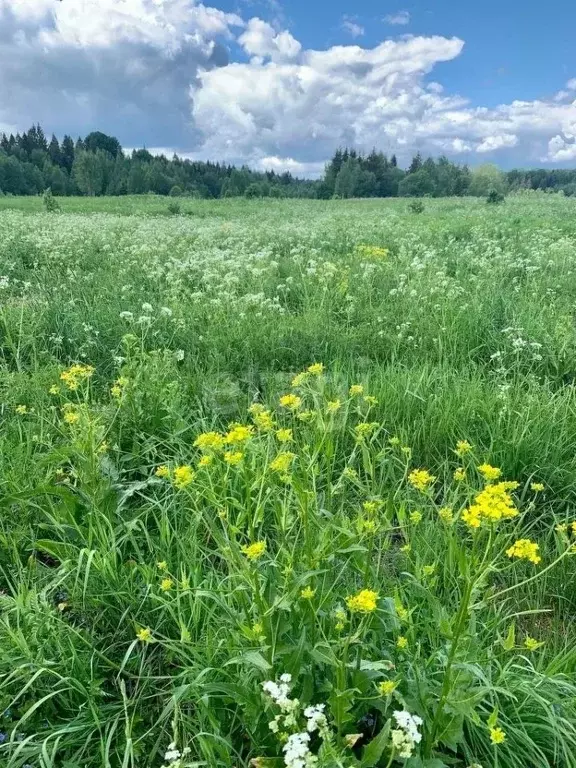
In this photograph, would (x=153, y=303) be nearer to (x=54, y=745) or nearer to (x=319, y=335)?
(x=319, y=335)

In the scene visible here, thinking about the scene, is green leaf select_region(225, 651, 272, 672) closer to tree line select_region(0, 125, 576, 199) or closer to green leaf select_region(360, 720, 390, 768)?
green leaf select_region(360, 720, 390, 768)

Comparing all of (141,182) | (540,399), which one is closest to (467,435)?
(540,399)

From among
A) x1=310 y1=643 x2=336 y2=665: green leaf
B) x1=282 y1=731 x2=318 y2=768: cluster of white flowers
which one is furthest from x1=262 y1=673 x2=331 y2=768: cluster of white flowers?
x1=310 y1=643 x2=336 y2=665: green leaf

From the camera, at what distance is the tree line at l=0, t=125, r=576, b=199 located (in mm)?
73125

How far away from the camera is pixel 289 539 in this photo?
226 centimetres

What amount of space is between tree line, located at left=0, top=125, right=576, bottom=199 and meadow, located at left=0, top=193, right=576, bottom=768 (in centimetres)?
5984

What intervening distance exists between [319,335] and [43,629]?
3.42 meters

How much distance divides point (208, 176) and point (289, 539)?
101 meters

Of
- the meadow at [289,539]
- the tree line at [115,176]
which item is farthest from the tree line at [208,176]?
the meadow at [289,539]

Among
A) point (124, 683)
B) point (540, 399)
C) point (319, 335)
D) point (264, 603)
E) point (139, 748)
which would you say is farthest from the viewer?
point (319, 335)

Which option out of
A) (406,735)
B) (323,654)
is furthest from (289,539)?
(406,735)

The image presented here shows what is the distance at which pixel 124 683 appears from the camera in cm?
194

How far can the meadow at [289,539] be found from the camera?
1.57 metres

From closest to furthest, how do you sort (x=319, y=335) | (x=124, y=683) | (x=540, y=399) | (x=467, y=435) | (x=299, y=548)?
(x=124, y=683), (x=299, y=548), (x=467, y=435), (x=540, y=399), (x=319, y=335)
